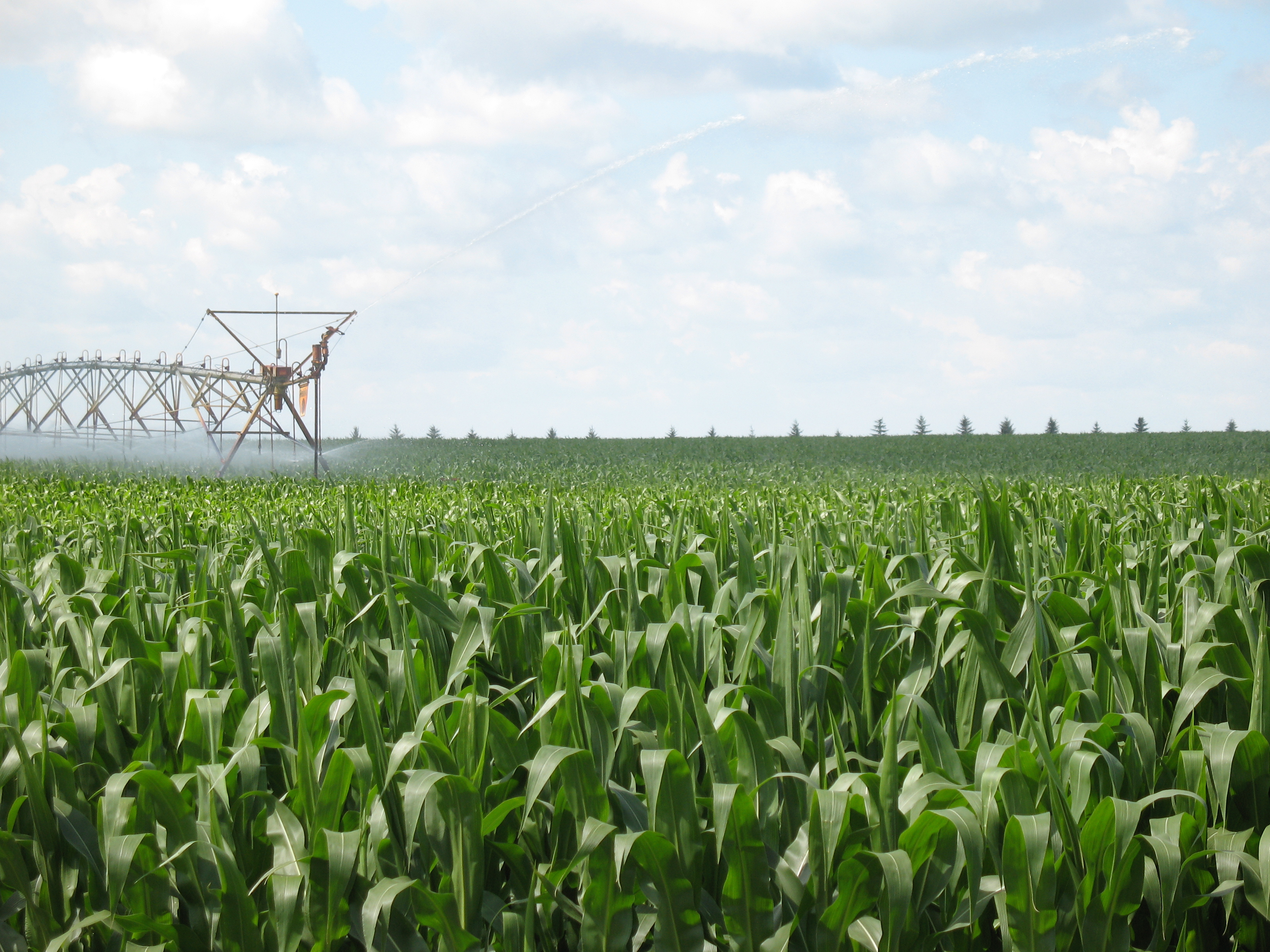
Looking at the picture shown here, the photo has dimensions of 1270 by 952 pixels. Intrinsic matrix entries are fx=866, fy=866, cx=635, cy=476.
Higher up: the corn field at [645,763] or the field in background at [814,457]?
the field in background at [814,457]

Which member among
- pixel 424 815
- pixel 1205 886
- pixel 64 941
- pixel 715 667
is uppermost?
pixel 715 667

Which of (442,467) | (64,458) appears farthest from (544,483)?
(64,458)

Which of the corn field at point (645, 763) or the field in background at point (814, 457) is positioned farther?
the field in background at point (814, 457)

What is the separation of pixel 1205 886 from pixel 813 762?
789 mm

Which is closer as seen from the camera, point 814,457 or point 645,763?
point 645,763

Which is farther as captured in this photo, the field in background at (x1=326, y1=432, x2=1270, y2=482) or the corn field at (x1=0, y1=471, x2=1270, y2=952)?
the field in background at (x1=326, y1=432, x2=1270, y2=482)

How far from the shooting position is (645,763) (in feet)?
5.38

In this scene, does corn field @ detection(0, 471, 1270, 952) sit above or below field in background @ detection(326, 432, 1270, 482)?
below

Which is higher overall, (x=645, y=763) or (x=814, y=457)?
(x=814, y=457)

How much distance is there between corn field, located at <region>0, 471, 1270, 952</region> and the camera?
5.24 ft

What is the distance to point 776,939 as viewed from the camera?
5.09 ft

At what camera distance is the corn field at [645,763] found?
1597 mm

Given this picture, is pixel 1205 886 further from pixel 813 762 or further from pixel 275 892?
pixel 275 892

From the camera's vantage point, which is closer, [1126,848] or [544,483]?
[1126,848]
